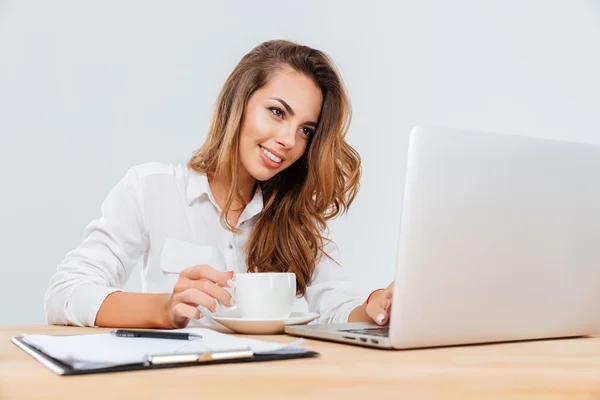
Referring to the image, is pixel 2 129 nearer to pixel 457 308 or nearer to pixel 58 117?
pixel 58 117

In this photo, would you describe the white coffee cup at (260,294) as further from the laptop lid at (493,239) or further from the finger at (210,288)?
the laptop lid at (493,239)

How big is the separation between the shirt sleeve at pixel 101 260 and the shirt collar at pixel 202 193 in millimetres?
151

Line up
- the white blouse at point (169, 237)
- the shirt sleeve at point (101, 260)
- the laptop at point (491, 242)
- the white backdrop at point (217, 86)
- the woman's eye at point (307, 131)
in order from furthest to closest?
the white backdrop at point (217, 86), the woman's eye at point (307, 131), the white blouse at point (169, 237), the shirt sleeve at point (101, 260), the laptop at point (491, 242)

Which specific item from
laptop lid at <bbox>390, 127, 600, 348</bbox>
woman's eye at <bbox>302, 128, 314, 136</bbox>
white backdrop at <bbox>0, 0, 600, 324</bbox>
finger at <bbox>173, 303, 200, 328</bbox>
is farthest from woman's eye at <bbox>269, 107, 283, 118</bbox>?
white backdrop at <bbox>0, 0, 600, 324</bbox>

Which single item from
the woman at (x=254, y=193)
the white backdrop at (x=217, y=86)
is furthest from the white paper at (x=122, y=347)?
the white backdrop at (x=217, y=86)

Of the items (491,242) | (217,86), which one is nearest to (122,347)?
(491,242)

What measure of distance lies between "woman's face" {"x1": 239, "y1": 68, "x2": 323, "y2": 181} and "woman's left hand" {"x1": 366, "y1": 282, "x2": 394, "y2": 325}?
0.73 meters

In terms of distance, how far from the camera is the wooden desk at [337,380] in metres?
0.58

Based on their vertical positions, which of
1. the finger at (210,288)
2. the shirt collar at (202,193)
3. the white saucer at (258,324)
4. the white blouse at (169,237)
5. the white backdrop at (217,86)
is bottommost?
the white saucer at (258,324)

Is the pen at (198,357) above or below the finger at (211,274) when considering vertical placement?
below

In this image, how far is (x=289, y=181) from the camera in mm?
2100

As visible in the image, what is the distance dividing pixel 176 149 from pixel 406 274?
284 cm

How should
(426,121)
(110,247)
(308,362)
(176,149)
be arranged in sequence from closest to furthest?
(308,362) → (110,247) → (176,149) → (426,121)

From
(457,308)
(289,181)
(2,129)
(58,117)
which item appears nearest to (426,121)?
(289,181)
